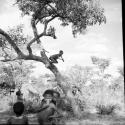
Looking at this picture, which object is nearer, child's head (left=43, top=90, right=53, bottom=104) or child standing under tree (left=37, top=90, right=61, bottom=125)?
child standing under tree (left=37, top=90, right=61, bottom=125)

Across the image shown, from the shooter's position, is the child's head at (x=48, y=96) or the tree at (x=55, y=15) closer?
the child's head at (x=48, y=96)

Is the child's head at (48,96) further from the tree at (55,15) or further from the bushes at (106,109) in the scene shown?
the bushes at (106,109)

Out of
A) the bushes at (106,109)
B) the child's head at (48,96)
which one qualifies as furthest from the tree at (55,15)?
the child's head at (48,96)

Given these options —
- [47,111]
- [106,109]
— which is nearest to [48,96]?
[47,111]

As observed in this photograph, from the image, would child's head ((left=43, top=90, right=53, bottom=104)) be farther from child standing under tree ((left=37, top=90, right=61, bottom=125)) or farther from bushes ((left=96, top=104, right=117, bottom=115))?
bushes ((left=96, top=104, right=117, bottom=115))

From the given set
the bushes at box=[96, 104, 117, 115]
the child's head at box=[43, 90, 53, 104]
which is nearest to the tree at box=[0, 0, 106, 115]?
the bushes at box=[96, 104, 117, 115]

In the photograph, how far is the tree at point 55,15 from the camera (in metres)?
11.7

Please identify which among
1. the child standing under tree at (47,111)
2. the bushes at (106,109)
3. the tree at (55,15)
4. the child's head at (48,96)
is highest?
the tree at (55,15)

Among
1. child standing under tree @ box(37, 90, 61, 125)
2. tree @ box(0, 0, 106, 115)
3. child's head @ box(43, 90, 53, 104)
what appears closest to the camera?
child standing under tree @ box(37, 90, 61, 125)

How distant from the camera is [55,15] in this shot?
483 inches

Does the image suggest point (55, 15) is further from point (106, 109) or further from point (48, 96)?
point (48, 96)

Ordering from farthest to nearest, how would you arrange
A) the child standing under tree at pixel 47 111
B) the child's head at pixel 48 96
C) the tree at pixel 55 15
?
the tree at pixel 55 15 → the child's head at pixel 48 96 → the child standing under tree at pixel 47 111

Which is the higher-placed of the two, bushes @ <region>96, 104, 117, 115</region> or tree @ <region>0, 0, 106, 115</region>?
tree @ <region>0, 0, 106, 115</region>

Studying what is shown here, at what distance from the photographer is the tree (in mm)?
11719
